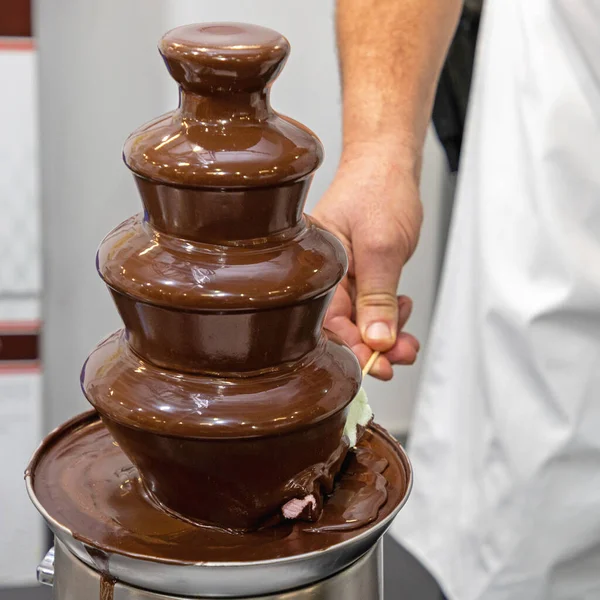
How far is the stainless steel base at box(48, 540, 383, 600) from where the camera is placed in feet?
2.02

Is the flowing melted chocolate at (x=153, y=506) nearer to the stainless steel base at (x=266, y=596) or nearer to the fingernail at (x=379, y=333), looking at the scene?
the stainless steel base at (x=266, y=596)

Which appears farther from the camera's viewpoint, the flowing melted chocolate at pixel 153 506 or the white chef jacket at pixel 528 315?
the white chef jacket at pixel 528 315

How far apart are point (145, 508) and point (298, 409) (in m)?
0.14

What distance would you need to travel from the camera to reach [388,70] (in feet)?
4.43

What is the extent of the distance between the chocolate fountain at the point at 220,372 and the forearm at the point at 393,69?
2.23 feet

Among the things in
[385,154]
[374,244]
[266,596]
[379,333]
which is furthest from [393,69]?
[266,596]

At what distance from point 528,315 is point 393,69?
0.40m

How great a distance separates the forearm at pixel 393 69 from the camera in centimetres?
132

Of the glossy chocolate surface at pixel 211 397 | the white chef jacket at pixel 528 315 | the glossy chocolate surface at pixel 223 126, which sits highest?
the glossy chocolate surface at pixel 223 126

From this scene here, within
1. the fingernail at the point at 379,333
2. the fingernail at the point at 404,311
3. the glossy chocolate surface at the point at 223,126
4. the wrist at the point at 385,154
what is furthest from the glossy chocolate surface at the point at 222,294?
the wrist at the point at 385,154

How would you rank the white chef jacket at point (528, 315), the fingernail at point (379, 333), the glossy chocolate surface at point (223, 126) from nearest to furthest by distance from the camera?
1. the glossy chocolate surface at point (223, 126)
2. the fingernail at point (379, 333)
3. the white chef jacket at point (528, 315)

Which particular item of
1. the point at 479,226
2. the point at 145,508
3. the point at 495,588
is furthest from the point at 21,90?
the point at 145,508

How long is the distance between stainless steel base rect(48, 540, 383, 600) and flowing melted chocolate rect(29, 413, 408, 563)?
29 millimetres

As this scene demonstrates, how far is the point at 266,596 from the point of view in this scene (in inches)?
23.8
